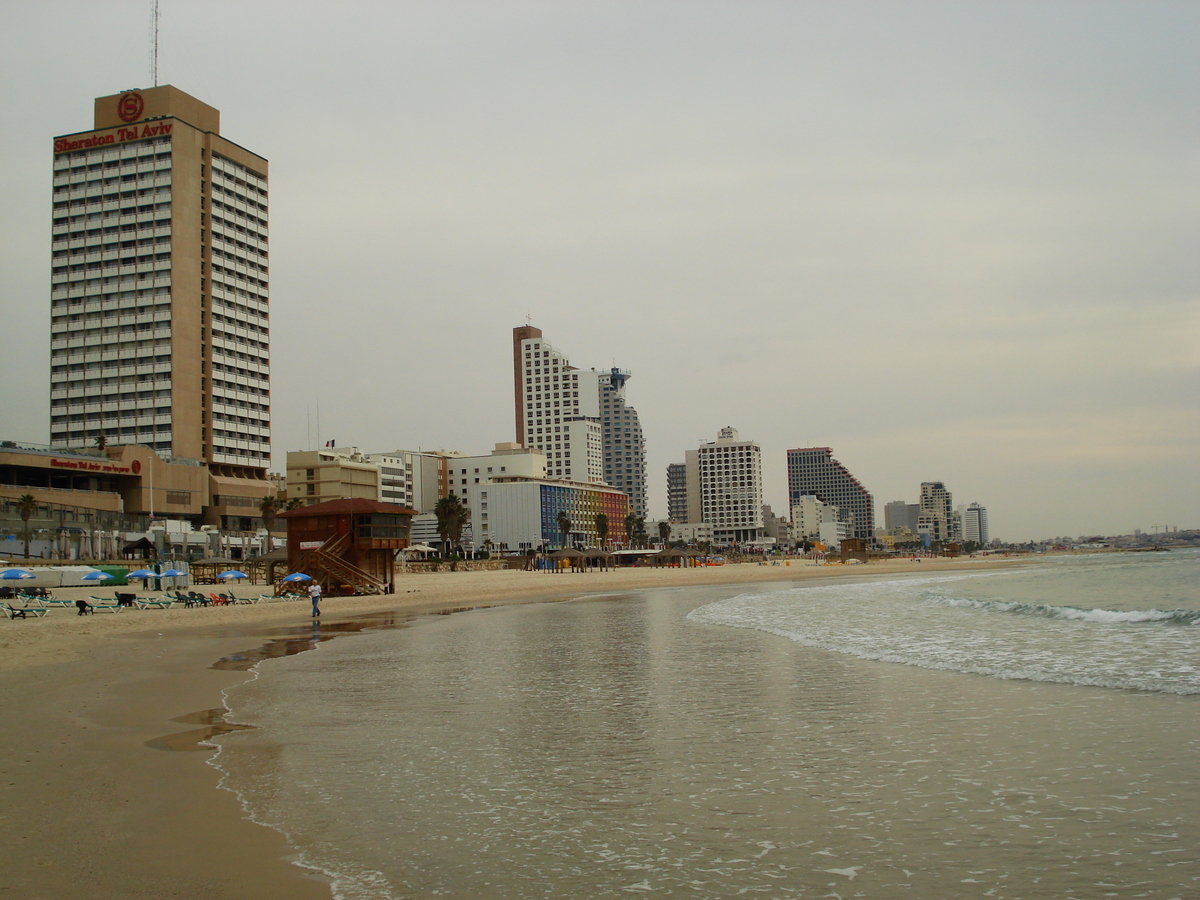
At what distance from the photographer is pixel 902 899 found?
20.3 feet

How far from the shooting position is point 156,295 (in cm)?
11119

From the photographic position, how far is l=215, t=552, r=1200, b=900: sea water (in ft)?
22.1

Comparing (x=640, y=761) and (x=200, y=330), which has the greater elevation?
(x=200, y=330)

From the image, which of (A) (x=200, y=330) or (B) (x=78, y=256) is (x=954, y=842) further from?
(B) (x=78, y=256)

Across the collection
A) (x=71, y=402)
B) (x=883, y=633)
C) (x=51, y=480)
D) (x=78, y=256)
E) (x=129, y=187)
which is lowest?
(x=883, y=633)

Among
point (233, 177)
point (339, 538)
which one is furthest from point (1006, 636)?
point (233, 177)

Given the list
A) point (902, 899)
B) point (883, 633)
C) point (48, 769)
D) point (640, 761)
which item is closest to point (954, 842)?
point (902, 899)

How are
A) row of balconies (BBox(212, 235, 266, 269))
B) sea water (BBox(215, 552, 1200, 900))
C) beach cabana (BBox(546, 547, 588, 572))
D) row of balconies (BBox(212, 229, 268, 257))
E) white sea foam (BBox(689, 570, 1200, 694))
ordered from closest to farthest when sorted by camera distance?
1. sea water (BBox(215, 552, 1200, 900))
2. white sea foam (BBox(689, 570, 1200, 694))
3. beach cabana (BBox(546, 547, 588, 572))
4. row of balconies (BBox(212, 235, 266, 269))
5. row of balconies (BBox(212, 229, 268, 257))

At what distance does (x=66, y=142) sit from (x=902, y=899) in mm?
137932

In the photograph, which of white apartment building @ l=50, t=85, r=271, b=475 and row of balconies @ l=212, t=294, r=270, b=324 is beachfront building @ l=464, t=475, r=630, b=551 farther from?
row of balconies @ l=212, t=294, r=270, b=324

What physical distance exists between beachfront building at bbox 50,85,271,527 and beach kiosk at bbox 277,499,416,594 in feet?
217

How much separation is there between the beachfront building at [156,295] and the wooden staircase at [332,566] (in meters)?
66.3

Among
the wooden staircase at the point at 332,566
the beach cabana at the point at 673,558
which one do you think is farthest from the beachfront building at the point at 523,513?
the wooden staircase at the point at 332,566

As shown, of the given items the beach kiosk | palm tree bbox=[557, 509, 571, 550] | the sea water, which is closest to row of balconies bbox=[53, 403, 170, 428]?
palm tree bbox=[557, 509, 571, 550]
